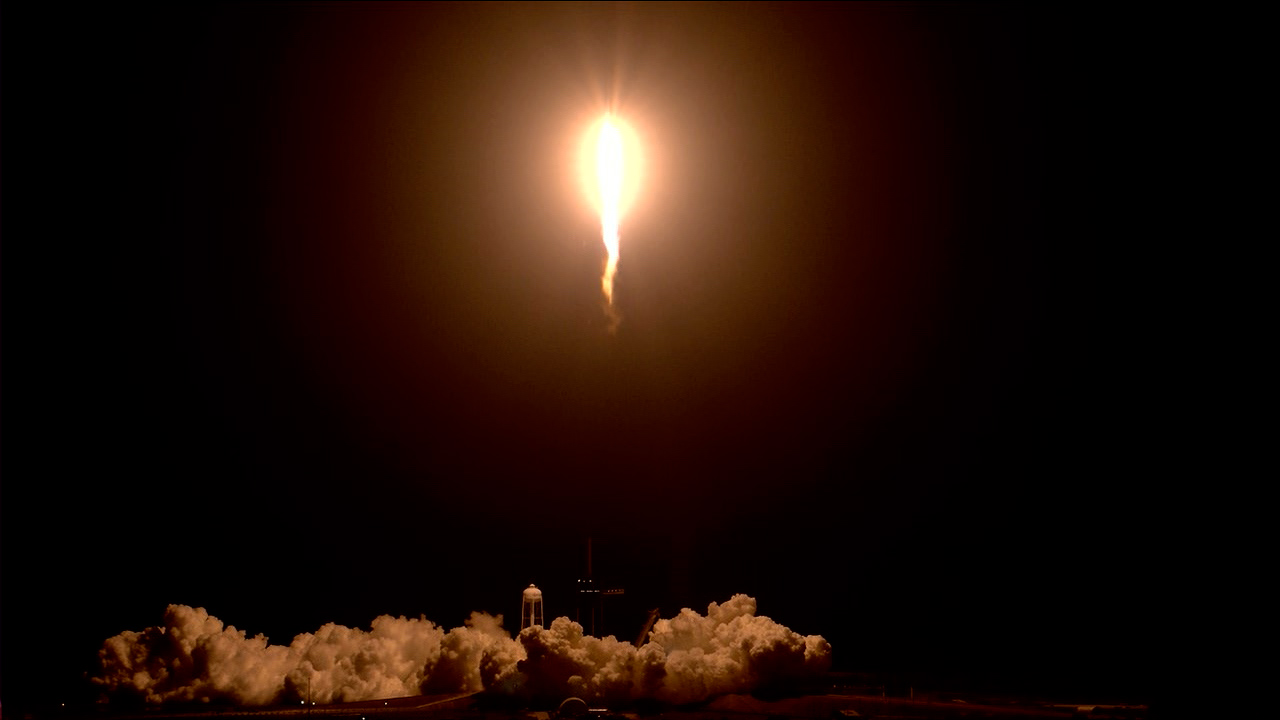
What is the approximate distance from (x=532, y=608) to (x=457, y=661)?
3323 millimetres

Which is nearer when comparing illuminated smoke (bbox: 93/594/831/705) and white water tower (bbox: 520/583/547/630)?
illuminated smoke (bbox: 93/594/831/705)

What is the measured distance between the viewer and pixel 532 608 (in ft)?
147

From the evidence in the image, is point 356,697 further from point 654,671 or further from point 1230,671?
point 1230,671

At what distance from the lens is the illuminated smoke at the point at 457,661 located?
3906 centimetres

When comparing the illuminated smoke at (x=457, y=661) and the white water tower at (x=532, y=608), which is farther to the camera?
the white water tower at (x=532, y=608)

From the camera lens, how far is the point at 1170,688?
33.0 metres

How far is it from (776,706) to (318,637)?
1704cm

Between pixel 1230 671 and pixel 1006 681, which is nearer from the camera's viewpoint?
pixel 1230 671

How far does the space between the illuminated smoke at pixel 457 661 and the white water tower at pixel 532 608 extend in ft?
4.11

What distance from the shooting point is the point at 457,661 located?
43.3 metres

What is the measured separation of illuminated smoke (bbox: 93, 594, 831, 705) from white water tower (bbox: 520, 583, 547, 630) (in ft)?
4.11

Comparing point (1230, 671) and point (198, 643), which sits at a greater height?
point (198, 643)

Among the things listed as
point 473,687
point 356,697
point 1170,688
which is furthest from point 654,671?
point 1170,688

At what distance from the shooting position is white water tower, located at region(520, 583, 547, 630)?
4469cm
